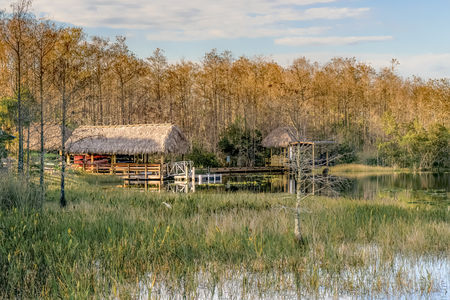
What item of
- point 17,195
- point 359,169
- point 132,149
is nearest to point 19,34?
point 17,195

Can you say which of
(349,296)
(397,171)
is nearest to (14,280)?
(349,296)

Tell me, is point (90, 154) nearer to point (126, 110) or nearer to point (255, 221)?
point (126, 110)

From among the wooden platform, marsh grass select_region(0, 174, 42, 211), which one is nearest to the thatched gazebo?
the wooden platform

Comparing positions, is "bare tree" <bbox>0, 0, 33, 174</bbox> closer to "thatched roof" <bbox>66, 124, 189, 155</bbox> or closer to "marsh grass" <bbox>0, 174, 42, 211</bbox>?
"marsh grass" <bbox>0, 174, 42, 211</bbox>

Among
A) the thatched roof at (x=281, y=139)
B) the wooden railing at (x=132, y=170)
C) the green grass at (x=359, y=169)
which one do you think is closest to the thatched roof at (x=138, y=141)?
the wooden railing at (x=132, y=170)

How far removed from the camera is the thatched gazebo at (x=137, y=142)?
84.1 ft

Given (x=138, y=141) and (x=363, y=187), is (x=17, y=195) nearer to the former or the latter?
(x=363, y=187)

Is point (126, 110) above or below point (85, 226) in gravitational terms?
above

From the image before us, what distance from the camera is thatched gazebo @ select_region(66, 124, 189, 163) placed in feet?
84.1

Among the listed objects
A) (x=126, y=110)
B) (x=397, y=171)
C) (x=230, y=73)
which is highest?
(x=230, y=73)

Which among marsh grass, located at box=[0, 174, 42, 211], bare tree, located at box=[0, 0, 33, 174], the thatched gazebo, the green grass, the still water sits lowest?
the still water

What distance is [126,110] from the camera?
132ft

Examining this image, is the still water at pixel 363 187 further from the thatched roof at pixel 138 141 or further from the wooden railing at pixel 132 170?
the thatched roof at pixel 138 141

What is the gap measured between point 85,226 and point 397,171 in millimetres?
29213
